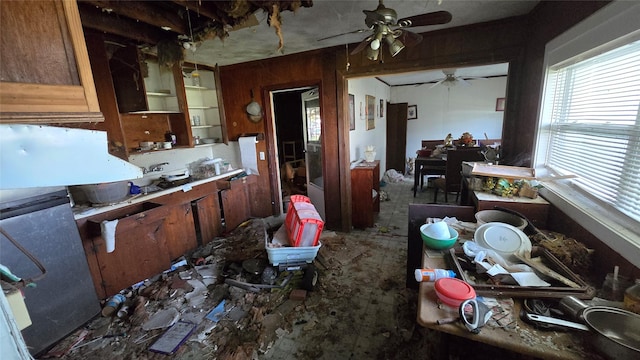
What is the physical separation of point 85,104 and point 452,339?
2142mm

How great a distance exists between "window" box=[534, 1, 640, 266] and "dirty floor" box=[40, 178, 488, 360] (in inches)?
46.2

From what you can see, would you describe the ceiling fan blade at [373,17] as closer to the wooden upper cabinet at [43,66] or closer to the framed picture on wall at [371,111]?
the wooden upper cabinet at [43,66]

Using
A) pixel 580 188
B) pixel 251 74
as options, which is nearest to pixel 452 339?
pixel 580 188

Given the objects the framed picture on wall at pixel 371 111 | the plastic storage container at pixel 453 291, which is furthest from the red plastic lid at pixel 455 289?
the framed picture on wall at pixel 371 111

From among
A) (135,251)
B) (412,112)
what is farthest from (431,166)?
(135,251)

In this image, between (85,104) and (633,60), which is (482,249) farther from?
(85,104)

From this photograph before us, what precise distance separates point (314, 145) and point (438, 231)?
2.57 metres

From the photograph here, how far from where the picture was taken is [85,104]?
0.79 m

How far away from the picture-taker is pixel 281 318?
206cm

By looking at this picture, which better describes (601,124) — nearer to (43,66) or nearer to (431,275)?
(431,275)

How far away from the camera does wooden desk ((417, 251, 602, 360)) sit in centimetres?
86

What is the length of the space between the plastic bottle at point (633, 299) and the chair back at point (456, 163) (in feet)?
10.5

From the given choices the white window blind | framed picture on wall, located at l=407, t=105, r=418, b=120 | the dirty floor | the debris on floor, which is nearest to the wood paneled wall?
the white window blind

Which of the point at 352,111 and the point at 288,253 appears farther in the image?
the point at 352,111
